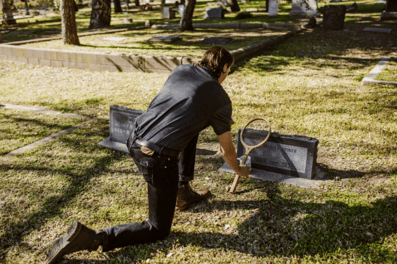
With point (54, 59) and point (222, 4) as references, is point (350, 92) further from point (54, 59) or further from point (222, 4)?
point (222, 4)

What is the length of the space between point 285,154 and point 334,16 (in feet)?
36.4

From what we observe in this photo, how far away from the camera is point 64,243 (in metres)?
2.52

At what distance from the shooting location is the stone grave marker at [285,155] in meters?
3.77

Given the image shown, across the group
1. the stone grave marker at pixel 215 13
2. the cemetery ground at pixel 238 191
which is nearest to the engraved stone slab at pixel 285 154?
the cemetery ground at pixel 238 191

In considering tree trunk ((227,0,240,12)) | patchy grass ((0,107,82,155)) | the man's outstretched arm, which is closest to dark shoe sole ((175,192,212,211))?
the man's outstretched arm

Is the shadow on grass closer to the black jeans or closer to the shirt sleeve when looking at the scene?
the black jeans

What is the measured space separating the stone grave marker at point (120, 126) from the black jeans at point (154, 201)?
205cm

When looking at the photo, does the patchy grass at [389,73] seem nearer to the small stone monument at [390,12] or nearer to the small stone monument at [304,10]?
the small stone monument at [390,12]

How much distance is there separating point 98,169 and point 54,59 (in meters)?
6.90

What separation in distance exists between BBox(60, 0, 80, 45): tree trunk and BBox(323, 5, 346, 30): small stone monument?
9.87 meters

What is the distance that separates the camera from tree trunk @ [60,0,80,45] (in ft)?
34.9

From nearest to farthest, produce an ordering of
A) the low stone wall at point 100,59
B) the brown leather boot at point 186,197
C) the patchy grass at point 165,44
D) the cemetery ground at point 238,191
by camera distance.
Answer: the cemetery ground at point 238,191
the brown leather boot at point 186,197
the low stone wall at point 100,59
the patchy grass at point 165,44

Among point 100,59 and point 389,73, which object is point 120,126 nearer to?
point 100,59

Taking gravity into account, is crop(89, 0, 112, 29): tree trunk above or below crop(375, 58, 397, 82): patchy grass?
above
